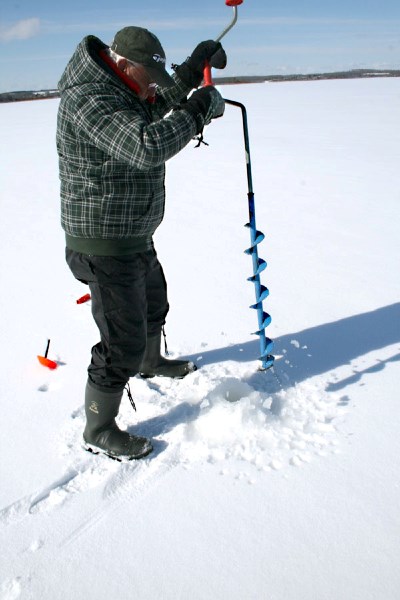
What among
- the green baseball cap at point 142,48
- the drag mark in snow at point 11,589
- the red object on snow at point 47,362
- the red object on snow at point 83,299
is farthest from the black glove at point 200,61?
the drag mark in snow at point 11,589

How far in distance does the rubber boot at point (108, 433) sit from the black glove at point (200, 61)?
1517 millimetres

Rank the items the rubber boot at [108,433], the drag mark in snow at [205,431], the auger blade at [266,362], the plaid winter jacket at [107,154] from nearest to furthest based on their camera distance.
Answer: the plaid winter jacket at [107,154], the drag mark in snow at [205,431], the rubber boot at [108,433], the auger blade at [266,362]

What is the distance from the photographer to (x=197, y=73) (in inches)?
94.7

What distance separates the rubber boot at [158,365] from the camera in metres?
2.78

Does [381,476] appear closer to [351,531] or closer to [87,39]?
[351,531]

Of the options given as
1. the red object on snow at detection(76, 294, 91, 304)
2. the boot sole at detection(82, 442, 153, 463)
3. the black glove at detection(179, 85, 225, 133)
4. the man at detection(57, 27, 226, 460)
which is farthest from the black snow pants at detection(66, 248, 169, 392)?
the red object on snow at detection(76, 294, 91, 304)

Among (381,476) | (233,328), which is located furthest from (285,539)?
(233,328)

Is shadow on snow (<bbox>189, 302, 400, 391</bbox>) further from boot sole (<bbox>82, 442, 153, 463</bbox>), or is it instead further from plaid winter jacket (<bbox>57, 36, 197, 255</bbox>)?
plaid winter jacket (<bbox>57, 36, 197, 255</bbox>)

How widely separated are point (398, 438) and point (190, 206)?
14.9ft

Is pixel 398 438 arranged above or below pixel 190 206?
below

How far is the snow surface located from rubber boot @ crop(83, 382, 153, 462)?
50 mm

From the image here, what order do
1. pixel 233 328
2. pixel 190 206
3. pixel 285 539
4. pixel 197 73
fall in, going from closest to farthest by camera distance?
1. pixel 285 539
2. pixel 197 73
3. pixel 233 328
4. pixel 190 206

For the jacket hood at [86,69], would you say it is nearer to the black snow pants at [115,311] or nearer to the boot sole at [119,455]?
the black snow pants at [115,311]

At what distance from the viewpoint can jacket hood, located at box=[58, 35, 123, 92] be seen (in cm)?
183
